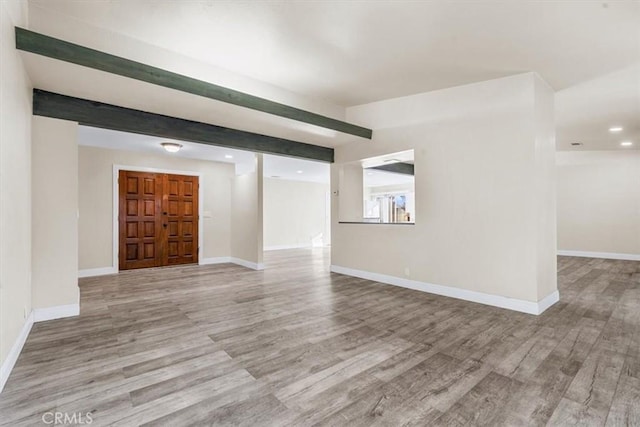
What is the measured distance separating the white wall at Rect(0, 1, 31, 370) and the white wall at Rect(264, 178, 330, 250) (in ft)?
26.2

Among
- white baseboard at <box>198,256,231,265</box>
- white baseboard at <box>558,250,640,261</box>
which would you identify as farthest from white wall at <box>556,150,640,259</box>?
white baseboard at <box>198,256,231,265</box>

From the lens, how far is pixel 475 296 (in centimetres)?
391

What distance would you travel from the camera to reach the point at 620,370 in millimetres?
2203

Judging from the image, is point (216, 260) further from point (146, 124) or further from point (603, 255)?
point (603, 255)

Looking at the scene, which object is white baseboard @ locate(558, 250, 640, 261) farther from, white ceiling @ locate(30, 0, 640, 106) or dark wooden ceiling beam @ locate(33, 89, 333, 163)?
dark wooden ceiling beam @ locate(33, 89, 333, 163)

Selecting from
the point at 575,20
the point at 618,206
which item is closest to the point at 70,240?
the point at 575,20

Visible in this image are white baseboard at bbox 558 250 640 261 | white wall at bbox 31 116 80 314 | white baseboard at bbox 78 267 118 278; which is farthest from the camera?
white baseboard at bbox 558 250 640 261

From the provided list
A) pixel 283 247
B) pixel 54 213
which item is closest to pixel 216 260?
pixel 283 247

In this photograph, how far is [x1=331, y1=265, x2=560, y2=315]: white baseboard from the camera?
3479 mm

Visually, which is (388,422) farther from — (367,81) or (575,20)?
(367,81)

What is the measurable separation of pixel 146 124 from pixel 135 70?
1.11 meters

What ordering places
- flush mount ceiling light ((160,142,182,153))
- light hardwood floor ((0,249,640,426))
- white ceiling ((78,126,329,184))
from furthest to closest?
flush mount ceiling light ((160,142,182,153))
white ceiling ((78,126,329,184))
light hardwood floor ((0,249,640,426))

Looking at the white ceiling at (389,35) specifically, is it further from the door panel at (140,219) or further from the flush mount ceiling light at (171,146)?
the door panel at (140,219)

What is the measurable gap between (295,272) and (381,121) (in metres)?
3.40
